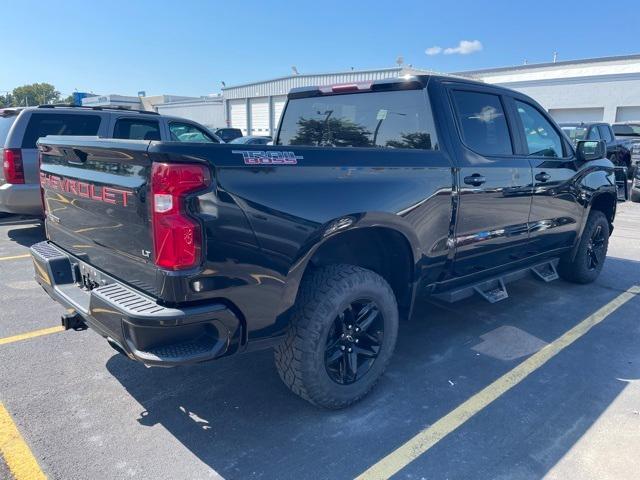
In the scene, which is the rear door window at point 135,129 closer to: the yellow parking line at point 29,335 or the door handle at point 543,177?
the yellow parking line at point 29,335

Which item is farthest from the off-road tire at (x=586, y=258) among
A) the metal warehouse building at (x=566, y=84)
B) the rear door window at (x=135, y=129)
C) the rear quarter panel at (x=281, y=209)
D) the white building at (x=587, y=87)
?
the white building at (x=587, y=87)

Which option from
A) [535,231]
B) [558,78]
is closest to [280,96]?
[558,78]

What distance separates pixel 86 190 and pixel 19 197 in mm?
4445

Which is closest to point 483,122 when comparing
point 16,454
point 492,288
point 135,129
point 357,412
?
point 492,288

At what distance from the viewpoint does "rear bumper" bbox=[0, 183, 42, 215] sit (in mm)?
6406

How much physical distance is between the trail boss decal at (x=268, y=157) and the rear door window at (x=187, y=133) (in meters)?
5.38

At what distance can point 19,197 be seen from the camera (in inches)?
253

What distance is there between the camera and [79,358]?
366cm

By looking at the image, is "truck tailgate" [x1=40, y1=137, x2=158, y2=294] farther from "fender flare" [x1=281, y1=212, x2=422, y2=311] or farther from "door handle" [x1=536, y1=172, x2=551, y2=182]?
"door handle" [x1=536, y1=172, x2=551, y2=182]

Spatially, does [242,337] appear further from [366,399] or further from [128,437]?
[366,399]

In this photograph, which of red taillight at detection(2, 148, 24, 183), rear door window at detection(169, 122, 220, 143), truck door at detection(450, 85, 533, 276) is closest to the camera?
truck door at detection(450, 85, 533, 276)

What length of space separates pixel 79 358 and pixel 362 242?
7.40 ft

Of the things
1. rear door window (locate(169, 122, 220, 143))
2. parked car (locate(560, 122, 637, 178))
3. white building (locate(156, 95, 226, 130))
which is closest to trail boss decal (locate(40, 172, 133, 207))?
rear door window (locate(169, 122, 220, 143))

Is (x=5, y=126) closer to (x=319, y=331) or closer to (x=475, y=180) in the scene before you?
(x=319, y=331)
